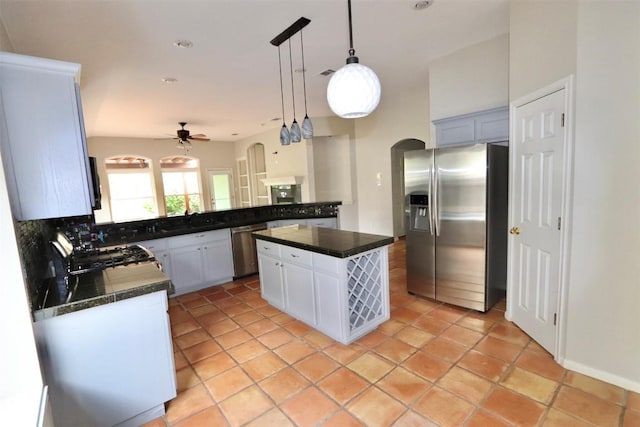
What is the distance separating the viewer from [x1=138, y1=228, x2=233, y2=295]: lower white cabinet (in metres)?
3.88

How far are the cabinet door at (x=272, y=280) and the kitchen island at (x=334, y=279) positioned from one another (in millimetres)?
13

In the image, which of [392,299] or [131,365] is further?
[392,299]

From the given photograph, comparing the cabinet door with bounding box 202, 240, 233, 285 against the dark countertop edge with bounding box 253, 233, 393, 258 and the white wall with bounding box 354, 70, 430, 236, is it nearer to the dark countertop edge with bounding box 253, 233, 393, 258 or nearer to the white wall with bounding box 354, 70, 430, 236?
the dark countertop edge with bounding box 253, 233, 393, 258

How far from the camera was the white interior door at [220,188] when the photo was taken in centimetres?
917

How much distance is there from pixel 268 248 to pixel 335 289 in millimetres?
1061

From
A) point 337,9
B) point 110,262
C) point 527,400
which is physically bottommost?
point 527,400

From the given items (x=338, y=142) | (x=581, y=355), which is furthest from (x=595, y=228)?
(x=338, y=142)

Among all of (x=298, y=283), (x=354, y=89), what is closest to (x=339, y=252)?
(x=298, y=283)

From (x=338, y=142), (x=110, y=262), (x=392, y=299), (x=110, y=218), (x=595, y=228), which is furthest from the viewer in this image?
(x=110, y=218)

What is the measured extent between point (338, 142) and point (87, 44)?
480 cm

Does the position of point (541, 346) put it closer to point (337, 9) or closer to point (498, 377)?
point (498, 377)

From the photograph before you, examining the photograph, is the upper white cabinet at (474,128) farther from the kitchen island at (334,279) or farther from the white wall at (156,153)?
the white wall at (156,153)

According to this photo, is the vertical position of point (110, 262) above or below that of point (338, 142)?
below

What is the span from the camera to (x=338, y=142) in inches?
270
